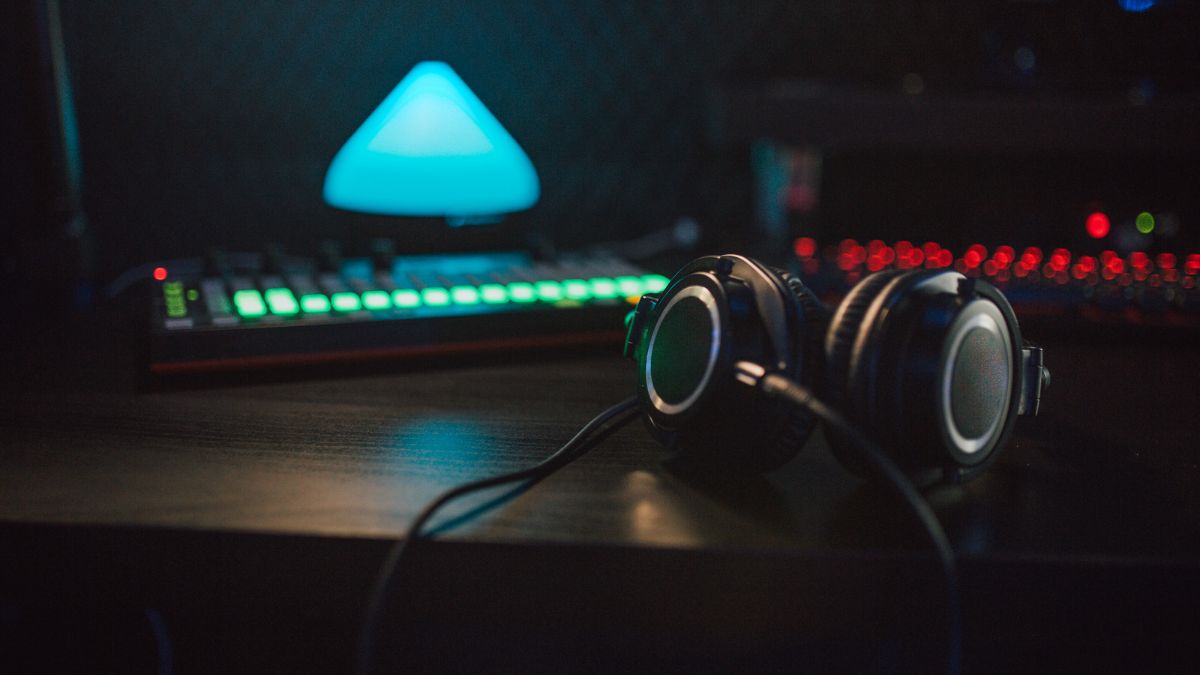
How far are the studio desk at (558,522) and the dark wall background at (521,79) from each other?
0.38 meters

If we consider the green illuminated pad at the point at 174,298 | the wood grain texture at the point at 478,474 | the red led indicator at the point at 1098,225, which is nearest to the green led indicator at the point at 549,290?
the wood grain texture at the point at 478,474

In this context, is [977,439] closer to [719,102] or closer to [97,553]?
[97,553]

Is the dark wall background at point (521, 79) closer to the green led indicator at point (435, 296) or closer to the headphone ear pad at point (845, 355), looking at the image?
the green led indicator at point (435, 296)

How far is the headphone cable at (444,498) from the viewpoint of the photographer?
33cm

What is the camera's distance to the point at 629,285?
716mm

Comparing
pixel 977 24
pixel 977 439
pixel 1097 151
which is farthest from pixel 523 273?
pixel 977 24

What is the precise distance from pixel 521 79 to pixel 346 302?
19.3 inches

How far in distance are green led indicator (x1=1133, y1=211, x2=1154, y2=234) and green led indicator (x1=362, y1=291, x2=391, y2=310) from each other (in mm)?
640

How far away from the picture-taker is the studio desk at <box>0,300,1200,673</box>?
356 millimetres

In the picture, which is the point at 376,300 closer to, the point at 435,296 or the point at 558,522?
the point at 435,296

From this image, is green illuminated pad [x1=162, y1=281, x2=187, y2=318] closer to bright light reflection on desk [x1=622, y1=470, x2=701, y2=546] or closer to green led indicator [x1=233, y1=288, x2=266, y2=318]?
green led indicator [x1=233, y1=288, x2=266, y2=318]

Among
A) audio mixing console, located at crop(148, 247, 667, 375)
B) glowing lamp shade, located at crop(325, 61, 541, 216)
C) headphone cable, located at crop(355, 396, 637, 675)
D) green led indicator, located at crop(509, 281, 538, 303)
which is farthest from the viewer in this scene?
glowing lamp shade, located at crop(325, 61, 541, 216)

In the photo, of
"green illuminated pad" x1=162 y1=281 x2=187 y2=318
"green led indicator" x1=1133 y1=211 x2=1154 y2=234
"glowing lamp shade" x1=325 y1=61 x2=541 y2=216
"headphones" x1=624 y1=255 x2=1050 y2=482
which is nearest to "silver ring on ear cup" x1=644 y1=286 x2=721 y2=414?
"headphones" x1=624 y1=255 x2=1050 y2=482

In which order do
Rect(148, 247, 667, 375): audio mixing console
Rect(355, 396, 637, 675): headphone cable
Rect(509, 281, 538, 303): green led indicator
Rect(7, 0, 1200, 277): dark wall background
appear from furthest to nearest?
Rect(7, 0, 1200, 277): dark wall background → Rect(509, 281, 538, 303): green led indicator → Rect(148, 247, 667, 375): audio mixing console → Rect(355, 396, 637, 675): headphone cable
